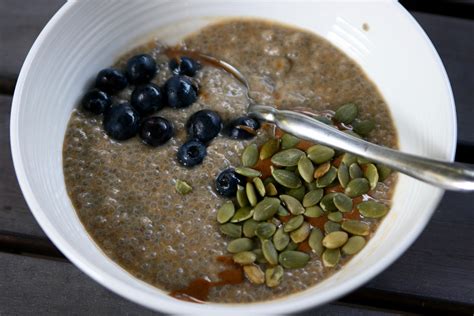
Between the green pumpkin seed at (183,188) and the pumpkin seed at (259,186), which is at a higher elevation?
the pumpkin seed at (259,186)

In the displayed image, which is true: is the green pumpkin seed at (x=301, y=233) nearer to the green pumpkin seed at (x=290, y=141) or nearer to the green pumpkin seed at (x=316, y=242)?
the green pumpkin seed at (x=316, y=242)

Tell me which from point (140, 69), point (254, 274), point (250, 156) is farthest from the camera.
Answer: point (140, 69)

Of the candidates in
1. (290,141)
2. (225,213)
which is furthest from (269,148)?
(225,213)

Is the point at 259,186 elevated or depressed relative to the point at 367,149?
depressed

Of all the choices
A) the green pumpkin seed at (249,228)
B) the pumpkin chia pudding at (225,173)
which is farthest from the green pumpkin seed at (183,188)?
the green pumpkin seed at (249,228)

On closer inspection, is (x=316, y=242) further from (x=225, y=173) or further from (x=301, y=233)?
(x=225, y=173)

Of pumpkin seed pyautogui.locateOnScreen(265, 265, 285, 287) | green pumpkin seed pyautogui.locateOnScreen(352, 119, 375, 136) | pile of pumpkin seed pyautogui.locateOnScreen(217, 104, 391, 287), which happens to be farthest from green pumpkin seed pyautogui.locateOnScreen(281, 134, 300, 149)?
pumpkin seed pyautogui.locateOnScreen(265, 265, 285, 287)

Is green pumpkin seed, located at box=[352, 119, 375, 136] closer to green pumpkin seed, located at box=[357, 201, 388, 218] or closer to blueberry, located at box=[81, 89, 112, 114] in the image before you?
green pumpkin seed, located at box=[357, 201, 388, 218]
